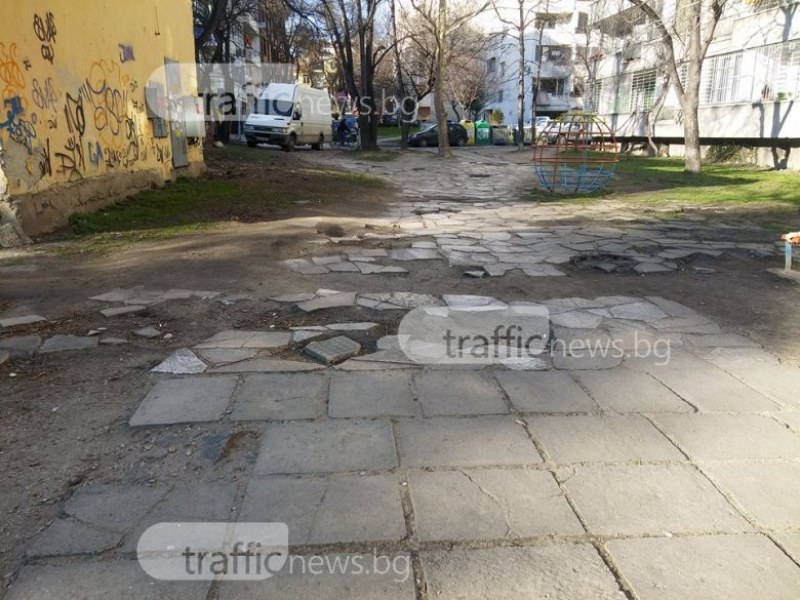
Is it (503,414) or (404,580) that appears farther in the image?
(503,414)

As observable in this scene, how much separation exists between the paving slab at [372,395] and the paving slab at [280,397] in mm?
88

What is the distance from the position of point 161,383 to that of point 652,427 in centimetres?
271

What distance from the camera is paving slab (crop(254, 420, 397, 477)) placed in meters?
2.67

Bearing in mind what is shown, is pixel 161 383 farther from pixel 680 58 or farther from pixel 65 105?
pixel 680 58

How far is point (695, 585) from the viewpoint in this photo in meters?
1.99

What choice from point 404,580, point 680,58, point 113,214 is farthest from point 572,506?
point 680,58

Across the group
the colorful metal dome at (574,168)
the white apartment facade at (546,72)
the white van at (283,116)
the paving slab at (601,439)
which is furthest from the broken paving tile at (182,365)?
the white apartment facade at (546,72)

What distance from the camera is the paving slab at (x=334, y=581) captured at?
77.2 inches

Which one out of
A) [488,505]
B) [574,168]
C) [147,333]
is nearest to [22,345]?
[147,333]

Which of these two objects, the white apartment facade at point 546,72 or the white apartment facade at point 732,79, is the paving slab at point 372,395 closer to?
the white apartment facade at point 732,79

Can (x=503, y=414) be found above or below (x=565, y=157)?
below

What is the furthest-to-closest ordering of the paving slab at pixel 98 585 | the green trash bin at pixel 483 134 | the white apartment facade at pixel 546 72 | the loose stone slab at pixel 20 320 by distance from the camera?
the white apartment facade at pixel 546 72 < the green trash bin at pixel 483 134 < the loose stone slab at pixel 20 320 < the paving slab at pixel 98 585

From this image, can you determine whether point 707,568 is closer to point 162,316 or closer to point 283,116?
point 162,316

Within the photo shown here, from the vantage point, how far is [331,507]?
2391 millimetres
